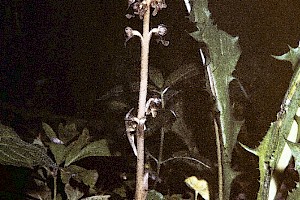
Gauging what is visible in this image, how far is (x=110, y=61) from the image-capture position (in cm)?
135

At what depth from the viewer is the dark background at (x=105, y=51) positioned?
2.88 ft

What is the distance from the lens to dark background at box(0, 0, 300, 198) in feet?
2.88

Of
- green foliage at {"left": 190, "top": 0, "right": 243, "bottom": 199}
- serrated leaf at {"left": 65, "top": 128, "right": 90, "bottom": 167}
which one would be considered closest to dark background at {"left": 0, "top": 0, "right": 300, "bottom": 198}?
serrated leaf at {"left": 65, "top": 128, "right": 90, "bottom": 167}

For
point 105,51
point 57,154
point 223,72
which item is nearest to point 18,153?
point 57,154

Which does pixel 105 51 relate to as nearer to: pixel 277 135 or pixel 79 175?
pixel 79 175

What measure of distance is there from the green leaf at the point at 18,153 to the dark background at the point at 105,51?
27cm

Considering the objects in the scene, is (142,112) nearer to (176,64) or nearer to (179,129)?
(179,129)

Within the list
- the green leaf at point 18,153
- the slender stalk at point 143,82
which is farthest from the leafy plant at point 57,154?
Result: the slender stalk at point 143,82

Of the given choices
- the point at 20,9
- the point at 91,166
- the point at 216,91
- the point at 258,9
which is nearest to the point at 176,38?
the point at 258,9

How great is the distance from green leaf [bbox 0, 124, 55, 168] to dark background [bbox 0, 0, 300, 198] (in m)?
0.27

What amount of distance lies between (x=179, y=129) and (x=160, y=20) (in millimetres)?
476

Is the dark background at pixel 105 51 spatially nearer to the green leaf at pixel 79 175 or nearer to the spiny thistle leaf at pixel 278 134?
the green leaf at pixel 79 175

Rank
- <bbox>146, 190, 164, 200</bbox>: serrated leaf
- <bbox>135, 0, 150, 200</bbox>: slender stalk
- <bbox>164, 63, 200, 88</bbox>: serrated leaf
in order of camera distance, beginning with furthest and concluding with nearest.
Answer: <bbox>164, 63, 200, 88</bbox>: serrated leaf
<bbox>146, 190, 164, 200</bbox>: serrated leaf
<bbox>135, 0, 150, 200</bbox>: slender stalk

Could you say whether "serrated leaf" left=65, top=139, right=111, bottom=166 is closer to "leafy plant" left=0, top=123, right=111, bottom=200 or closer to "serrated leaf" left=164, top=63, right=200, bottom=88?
"leafy plant" left=0, top=123, right=111, bottom=200
